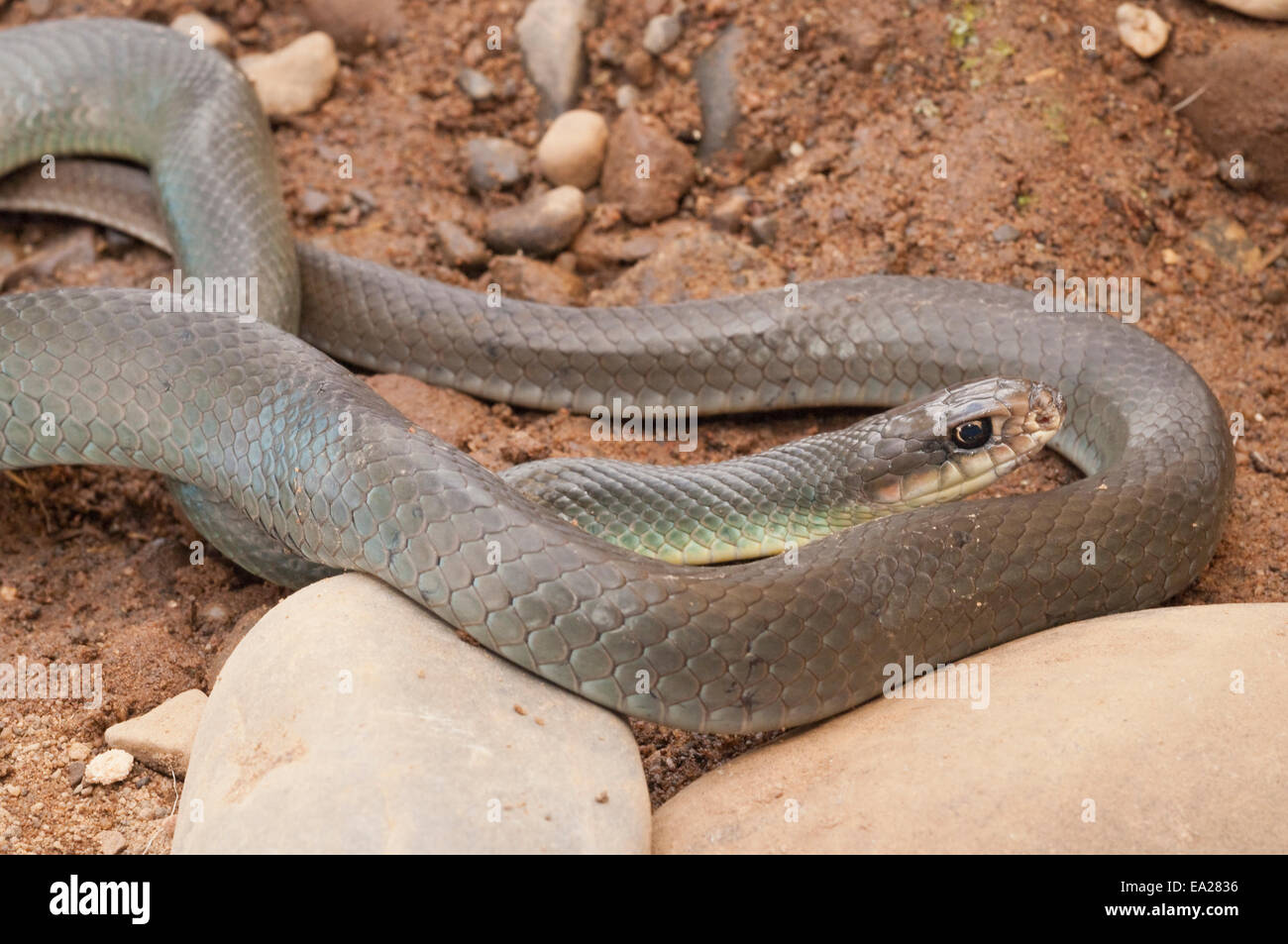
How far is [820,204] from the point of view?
688 cm

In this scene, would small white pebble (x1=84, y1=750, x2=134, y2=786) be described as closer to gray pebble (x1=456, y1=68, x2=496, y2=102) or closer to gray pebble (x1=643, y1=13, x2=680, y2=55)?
gray pebble (x1=456, y1=68, x2=496, y2=102)

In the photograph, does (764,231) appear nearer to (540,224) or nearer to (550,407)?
(540,224)

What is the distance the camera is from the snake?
12.7 feet

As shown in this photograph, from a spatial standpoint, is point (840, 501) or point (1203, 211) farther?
point (1203, 211)

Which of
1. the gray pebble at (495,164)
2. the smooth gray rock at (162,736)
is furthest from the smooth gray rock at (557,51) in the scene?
the smooth gray rock at (162,736)

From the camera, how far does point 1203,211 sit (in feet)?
22.3

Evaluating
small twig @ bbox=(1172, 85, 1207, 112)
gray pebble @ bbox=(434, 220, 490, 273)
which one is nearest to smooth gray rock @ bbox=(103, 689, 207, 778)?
gray pebble @ bbox=(434, 220, 490, 273)

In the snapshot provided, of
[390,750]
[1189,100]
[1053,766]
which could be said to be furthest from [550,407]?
[1189,100]

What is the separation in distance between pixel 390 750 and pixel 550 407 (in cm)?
299

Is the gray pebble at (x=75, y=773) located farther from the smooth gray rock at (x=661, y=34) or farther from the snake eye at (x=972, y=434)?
the smooth gray rock at (x=661, y=34)

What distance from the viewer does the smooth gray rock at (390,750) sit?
3.28m

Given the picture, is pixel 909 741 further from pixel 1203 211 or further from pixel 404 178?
pixel 404 178

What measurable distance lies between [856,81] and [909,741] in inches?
181
